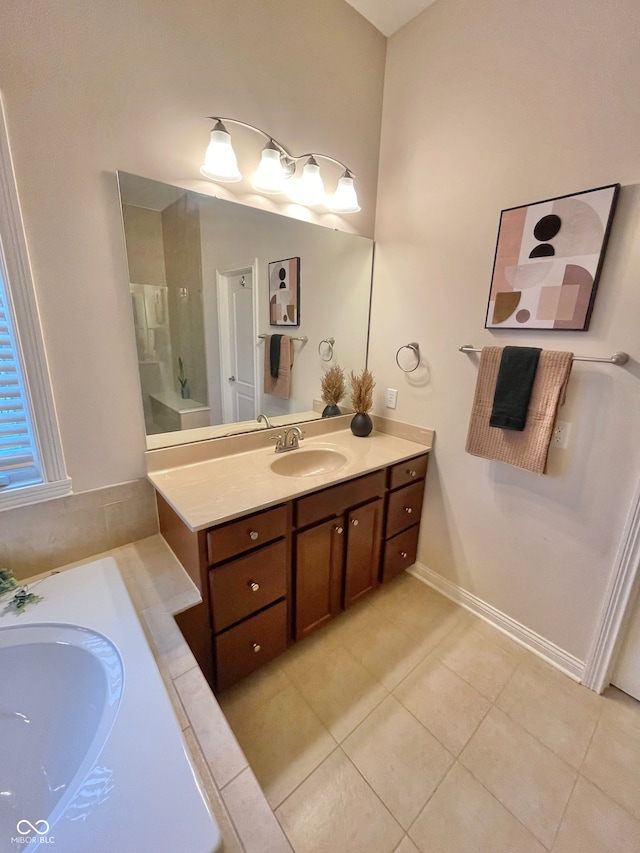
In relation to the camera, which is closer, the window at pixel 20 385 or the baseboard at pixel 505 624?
the window at pixel 20 385

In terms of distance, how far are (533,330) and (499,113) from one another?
2.95 ft

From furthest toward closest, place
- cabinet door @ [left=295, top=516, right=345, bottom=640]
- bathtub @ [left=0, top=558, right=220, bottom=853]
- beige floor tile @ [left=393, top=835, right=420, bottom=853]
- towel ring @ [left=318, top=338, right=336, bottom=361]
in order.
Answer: towel ring @ [left=318, top=338, right=336, bottom=361]
cabinet door @ [left=295, top=516, right=345, bottom=640]
beige floor tile @ [left=393, top=835, right=420, bottom=853]
bathtub @ [left=0, top=558, right=220, bottom=853]

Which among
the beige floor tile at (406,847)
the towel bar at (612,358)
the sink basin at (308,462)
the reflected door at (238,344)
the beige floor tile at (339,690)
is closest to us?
the beige floor tile at (406,847)

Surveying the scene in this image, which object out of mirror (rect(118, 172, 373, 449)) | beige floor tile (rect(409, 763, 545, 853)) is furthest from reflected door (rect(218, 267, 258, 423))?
beige floor tile (rect(409, 763, 545, 853))

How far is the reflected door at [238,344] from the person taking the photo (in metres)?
1.58

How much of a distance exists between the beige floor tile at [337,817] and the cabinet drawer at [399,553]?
2.80 ft

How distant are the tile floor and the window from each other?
1112 millimetres

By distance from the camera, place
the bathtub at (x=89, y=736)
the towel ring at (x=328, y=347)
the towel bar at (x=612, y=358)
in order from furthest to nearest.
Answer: the towel ring at (x=328, y=347)
the towel bar at (x=612, y=358)
the bathtub at (x=89, y=736)

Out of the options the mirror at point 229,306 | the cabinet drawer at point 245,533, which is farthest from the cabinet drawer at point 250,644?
the mirror at point 229,306

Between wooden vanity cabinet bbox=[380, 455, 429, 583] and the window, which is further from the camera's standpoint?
wooden vanity cabinet bbox=[380, 455, 429, 583]

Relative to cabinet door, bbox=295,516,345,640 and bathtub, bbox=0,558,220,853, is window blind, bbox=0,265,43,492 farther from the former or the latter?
cabinet door, bbox=295,516,345,640

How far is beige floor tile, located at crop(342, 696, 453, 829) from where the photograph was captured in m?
1.10

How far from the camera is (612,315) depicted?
1.22 metres

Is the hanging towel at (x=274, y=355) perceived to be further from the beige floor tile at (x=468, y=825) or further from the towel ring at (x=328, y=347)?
the beige floor tile at (x=468, y=825)
